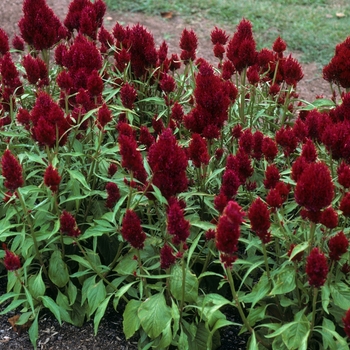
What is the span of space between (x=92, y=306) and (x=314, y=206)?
4.40 feet

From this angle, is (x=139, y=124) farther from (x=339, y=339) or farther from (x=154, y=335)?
(x=339, y=339)

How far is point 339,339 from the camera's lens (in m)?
2.53

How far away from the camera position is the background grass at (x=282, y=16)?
9492mm

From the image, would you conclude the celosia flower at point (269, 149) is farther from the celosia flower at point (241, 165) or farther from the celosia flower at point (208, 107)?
the celosia flower at point (208, 107)

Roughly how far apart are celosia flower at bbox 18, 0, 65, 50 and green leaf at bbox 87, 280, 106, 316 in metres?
1.46

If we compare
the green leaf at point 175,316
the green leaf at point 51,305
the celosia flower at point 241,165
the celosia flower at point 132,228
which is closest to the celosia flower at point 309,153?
the celosia flower at point 241,165

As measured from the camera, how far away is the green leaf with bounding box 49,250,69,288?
3215 mm

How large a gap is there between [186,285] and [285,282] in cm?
47

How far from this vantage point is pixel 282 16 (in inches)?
407

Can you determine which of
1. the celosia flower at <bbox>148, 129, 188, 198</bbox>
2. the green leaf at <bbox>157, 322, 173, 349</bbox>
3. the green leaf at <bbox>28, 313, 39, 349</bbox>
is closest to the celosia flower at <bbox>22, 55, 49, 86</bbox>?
the celosia flower at <bbox>148, 129, 188, 198</bbox>

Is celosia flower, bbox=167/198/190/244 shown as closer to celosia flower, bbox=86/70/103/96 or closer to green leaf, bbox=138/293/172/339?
green leaf, bbox=138/293/172/339

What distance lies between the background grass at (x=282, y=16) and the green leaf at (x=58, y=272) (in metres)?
6.66

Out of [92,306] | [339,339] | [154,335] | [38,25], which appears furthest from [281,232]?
[38,25]

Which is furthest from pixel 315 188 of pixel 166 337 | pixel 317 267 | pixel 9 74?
pixel 9 74
